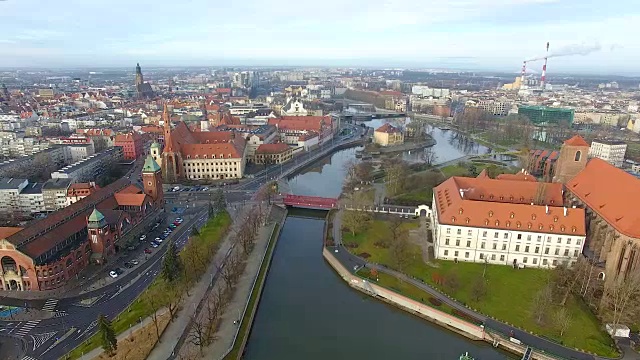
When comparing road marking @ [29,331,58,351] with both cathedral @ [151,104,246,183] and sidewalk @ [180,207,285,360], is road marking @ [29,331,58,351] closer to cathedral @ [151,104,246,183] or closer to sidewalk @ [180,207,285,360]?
sidewalk @ [180,207,285,360]

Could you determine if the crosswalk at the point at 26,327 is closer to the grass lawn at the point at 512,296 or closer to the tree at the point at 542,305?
the grass lawn at the point at 512,296

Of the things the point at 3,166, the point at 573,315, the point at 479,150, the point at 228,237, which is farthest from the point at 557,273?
the point at 3,166

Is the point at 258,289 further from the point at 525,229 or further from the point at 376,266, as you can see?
the point at 525,229

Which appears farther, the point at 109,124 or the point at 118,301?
the point at 109,124

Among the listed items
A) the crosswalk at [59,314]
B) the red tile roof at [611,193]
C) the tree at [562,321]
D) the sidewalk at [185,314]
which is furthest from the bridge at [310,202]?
the tree at [562,321]

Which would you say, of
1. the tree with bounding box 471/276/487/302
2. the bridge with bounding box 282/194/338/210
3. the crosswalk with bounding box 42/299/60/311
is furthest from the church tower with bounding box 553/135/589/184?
the crosswalk with bounding box 42/299/60/311

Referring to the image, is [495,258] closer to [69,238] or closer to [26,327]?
[26,327]

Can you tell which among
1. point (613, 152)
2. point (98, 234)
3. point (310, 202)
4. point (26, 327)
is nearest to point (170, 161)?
point (310, 202)
